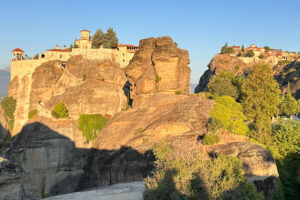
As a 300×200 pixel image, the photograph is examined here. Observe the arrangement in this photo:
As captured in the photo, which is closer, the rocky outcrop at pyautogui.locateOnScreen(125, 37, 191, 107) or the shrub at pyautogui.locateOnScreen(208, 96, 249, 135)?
the shrub at pyautogui.locateOnScreen(208, 96, 249, 135)

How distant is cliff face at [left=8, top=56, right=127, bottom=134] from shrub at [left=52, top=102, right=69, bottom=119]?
26.3 inches

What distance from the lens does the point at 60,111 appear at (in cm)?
5197

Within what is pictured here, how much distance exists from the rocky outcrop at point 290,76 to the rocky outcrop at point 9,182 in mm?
71045

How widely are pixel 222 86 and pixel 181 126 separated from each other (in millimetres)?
15876

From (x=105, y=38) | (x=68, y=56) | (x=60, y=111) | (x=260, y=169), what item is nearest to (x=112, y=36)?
(x=105, y=38)

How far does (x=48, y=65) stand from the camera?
7062 cm

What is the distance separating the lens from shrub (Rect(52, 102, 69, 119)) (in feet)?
170

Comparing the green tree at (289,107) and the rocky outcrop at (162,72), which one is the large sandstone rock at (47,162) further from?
the green tree at (289,107)

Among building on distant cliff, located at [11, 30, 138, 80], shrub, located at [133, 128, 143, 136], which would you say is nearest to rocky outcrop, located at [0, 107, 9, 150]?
building on distant cliff, located at [11, 30, 138, 80]

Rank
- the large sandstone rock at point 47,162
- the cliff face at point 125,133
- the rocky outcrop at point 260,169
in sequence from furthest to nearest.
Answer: the large sandstone rock at point 47,162, the cliff face at point 125,133, the rocky outcrop at point 260,169

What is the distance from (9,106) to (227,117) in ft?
170

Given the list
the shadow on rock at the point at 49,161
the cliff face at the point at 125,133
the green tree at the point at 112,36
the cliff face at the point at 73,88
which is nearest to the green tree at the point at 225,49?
the green tree at the point at 112,36

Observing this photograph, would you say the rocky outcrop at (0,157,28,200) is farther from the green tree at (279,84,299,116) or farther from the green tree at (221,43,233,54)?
the green tree at (221,43,233,54)

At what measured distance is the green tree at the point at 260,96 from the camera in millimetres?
42281
